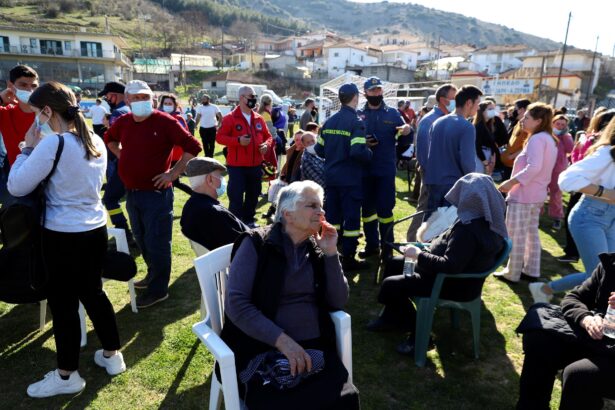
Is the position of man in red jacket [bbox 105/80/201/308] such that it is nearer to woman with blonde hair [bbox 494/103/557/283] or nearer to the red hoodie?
the red hoodie

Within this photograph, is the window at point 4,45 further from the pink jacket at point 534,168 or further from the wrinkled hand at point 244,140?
the pink jacket at point 534,168

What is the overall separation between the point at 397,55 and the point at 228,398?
333 ft

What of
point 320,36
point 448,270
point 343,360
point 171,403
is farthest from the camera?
point 320,36

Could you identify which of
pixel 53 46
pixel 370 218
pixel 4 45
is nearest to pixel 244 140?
pixel 370 218

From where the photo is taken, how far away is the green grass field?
2.76m

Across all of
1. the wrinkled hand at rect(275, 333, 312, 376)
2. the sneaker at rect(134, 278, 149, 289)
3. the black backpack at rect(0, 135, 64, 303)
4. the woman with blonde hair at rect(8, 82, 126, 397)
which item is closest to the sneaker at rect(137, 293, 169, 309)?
the sneaker at rect(134, 278, 149, 289)

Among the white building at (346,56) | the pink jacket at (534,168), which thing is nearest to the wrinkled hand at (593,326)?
the pink jacket at (534,168)

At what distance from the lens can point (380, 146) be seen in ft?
16.0

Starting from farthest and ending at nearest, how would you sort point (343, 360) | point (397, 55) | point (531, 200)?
point (397, 55), point (531, 200), point (343, 360)

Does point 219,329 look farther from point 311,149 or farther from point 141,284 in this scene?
point 311,149

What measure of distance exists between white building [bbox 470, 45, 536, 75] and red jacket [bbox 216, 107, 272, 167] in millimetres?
83017

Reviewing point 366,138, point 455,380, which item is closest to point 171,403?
point 455,380

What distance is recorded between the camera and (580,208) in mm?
3350

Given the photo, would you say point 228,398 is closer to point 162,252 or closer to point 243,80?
point 162,252
